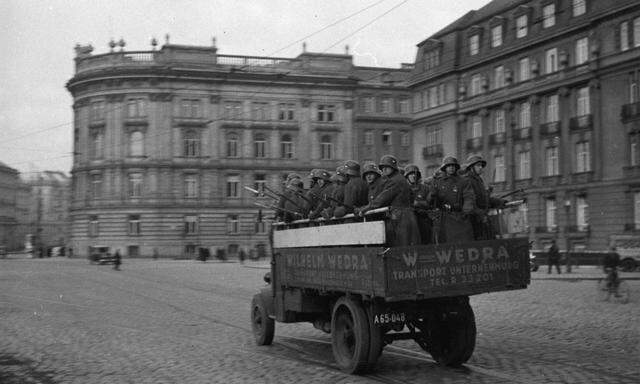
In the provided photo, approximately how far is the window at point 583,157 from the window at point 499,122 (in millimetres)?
7083

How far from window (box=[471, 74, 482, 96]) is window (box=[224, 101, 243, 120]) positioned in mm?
29800

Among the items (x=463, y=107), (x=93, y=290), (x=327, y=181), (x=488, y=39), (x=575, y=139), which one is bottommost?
(x=93, y=290)

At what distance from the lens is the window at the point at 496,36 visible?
1959 inches

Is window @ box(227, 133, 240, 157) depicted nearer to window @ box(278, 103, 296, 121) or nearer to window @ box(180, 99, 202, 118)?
window @ box(180, 99, 202, 118)

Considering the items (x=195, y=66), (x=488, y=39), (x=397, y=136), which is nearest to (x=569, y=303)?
(x=488, y=39)

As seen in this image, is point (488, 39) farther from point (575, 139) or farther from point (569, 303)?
point (569, 303)

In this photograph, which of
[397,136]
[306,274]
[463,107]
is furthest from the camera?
[397,136]

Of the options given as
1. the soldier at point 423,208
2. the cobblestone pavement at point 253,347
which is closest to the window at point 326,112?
the cobblestone pavement at point 253,347

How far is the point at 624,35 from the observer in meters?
40.1

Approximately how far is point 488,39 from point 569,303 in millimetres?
34837

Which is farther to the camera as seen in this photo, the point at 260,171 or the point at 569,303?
the point at 260,171

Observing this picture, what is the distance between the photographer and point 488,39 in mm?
51219

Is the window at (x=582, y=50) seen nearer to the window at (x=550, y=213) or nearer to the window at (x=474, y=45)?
the window at (x=550, y=213)

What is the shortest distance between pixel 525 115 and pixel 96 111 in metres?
44.7
